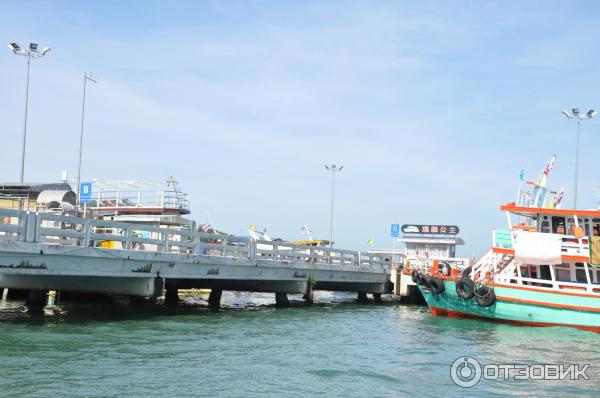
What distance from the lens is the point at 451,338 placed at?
2106 cm

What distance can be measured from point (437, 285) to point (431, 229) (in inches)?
1110

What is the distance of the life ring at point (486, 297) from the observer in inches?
1013

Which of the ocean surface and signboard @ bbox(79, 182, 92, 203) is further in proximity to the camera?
signboard @ bbox(79, 182, 92, 203)

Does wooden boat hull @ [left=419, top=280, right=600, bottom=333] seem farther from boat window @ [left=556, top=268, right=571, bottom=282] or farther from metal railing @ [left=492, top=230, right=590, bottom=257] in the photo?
metal railing @ [left=492, top=230, right=590, bottom=257]

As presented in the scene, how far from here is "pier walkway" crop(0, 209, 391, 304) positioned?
58.5 ft

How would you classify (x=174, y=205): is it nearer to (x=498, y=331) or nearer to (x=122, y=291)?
(x=122, y=291)

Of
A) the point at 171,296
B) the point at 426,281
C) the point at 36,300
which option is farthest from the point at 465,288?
the point at 36,300

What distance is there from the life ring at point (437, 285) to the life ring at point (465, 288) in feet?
2.91

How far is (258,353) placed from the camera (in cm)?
1658

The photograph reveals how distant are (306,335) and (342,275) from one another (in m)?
14.3

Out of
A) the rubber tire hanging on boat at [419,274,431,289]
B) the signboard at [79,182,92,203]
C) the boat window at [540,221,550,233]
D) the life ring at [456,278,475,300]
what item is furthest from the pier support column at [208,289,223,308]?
the boat window at [540,221,550,233]

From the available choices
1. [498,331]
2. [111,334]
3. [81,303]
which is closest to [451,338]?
[498,331]

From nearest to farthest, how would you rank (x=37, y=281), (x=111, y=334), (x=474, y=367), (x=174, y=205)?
(x=474, y=367) < (x=111, y=334) < (x=37, y=281) < (x=174, y=205)

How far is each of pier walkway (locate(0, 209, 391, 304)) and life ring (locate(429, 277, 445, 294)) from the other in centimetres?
656
